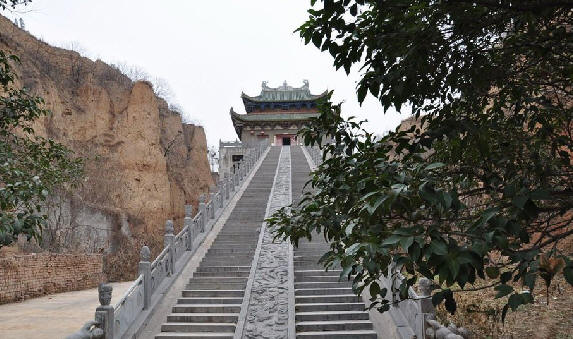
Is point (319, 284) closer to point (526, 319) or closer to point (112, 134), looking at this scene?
point (526, 319)

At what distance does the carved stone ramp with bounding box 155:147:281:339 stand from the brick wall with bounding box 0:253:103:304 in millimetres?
6195

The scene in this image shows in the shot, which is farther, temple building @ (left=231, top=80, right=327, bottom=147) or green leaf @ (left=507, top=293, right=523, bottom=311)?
temple building @ (left=231, top=80, right=327, bottom=147)

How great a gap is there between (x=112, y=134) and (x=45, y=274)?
15.3 metres

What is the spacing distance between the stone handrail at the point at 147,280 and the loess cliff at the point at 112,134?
11672 mm

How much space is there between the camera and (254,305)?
771cm

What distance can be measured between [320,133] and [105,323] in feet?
14.0

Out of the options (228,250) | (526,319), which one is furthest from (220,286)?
(526,319)

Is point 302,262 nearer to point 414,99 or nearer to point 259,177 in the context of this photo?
point 414,99

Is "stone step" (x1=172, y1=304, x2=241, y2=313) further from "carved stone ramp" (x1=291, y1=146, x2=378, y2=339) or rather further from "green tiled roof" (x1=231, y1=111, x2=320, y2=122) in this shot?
"green tiled roof" (x1=231, y1=111, x2=320, y2=122)

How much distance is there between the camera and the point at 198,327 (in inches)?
284

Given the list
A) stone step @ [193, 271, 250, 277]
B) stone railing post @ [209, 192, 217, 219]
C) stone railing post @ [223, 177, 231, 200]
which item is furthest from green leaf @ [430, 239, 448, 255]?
stone railing post @ [223, 177, 231, 200]

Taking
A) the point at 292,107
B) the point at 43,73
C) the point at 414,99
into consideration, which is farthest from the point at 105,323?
the point at 292,107

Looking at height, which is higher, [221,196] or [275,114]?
[275,114]

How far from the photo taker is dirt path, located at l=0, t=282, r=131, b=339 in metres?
8.50
